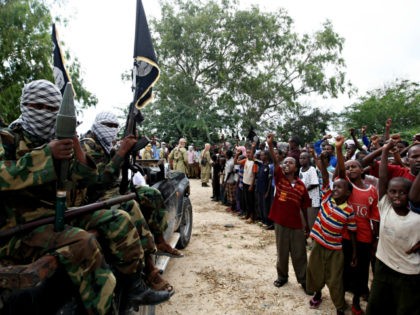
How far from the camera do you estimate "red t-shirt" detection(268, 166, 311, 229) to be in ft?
13.3

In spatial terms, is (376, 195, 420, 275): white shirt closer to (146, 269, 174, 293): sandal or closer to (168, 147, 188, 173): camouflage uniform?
(146, 269, 174, 293): sandal

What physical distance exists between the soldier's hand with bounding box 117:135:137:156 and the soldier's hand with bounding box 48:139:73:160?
2.56 feet

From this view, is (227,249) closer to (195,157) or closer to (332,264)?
(332,264)

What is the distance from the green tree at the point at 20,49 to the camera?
1029 centimetres

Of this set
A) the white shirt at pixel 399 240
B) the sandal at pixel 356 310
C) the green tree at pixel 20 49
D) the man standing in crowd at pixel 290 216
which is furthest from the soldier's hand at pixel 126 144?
the green tree at pixel 20 49

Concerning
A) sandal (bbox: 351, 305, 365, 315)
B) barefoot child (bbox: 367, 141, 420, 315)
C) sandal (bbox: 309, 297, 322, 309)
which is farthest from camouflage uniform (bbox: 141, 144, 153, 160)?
barefoot child (bbox: 367, 141, 420, 315)

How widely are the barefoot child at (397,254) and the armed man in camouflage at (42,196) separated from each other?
2.17m

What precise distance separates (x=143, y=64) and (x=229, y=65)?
906 inches

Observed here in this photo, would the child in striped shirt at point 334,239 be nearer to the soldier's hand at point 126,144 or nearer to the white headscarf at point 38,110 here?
the soldier's hand at point 126,144

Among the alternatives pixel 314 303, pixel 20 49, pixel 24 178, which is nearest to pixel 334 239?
pixel 314 303

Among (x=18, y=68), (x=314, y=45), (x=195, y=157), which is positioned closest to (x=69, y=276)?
(x=18, y=68)

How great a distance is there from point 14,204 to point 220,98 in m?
24.0

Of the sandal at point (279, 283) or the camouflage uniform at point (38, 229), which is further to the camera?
the sandal at point (279, 283)

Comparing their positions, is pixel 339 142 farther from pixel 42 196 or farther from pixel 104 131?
→ pixel 42 196
